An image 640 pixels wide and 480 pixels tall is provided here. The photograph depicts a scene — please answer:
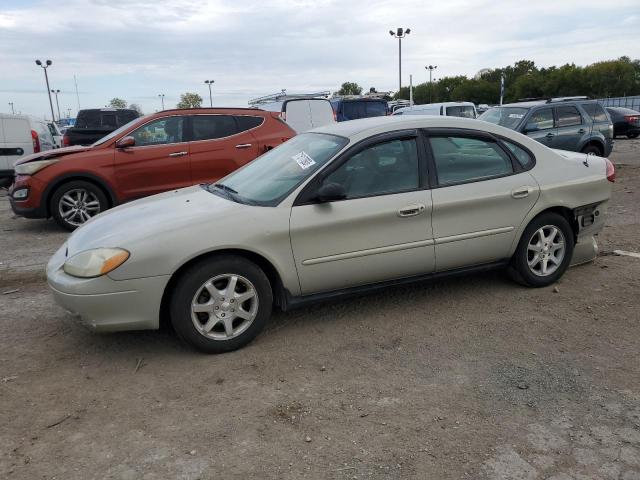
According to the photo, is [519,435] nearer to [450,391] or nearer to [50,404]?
[450,391]

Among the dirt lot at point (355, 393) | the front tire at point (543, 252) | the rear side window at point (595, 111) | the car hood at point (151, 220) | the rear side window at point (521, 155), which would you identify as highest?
the rear side window at point (595, 111)

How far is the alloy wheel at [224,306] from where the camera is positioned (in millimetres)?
3680

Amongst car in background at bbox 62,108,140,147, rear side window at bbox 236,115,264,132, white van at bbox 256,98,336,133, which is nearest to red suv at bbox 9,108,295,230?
rear side window at bbox 236,115,264,132

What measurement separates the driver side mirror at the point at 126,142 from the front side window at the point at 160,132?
175 millimetres

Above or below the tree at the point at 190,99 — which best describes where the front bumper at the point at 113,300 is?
below

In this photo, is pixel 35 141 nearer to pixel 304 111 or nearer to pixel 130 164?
pixel 130 164

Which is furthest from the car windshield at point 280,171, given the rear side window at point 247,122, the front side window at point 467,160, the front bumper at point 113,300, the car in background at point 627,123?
the car in background at point 627,123

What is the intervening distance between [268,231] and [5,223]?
7.08 m

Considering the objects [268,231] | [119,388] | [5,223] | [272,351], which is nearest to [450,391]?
[272,351]

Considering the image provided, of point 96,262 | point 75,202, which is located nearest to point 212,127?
point 75,202

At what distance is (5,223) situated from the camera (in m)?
9.00

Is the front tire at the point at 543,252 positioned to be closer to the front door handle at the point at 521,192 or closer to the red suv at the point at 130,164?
the front door handle at the point at 521,192

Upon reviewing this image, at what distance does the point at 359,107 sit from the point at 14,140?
9730 millimetres

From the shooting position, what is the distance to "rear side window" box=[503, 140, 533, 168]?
4661mm
